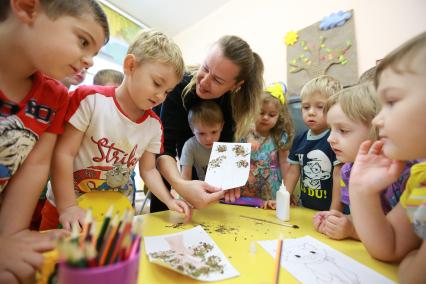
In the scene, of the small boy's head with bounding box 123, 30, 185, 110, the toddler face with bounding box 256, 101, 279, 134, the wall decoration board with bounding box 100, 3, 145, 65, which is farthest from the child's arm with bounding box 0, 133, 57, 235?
the wall decoration board with bounding box 100, 3, 145, 65

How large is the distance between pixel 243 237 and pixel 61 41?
2.03ft

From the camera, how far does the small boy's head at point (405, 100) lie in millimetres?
379

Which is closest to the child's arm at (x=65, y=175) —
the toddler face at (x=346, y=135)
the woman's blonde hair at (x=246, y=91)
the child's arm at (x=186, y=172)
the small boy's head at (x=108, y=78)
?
the woman's blonde hair at (x=246, y=91)

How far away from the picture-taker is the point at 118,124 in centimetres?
76

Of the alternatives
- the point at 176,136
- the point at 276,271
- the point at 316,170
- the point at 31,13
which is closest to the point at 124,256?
the point at 276,271

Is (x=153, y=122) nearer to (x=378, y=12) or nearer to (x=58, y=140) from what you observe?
(x=58, y=140)

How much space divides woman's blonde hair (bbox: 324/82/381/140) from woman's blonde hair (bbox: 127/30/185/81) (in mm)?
590

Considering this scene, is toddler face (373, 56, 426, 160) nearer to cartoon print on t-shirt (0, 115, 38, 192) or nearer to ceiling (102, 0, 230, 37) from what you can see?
cartoon print on t-shirt (0, 115, 38, 192)

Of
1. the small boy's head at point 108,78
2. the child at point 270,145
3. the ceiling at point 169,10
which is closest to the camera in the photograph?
the child at point 270,145

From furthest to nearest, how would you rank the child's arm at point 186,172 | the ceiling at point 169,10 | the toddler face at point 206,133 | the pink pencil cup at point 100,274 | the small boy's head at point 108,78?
the ceiling at point 169,10
the small boy's head at point 108,78
the child's arm at point 186,172
the toddler face at point 206,133
the pink pencil cup at point 100,274

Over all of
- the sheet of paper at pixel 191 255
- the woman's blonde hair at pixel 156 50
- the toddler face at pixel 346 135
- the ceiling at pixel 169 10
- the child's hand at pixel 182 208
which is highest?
the ceiling at pixel 169 10

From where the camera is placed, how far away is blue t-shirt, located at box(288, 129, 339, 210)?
108 cm

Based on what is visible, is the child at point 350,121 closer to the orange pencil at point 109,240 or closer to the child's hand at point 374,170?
the child's hand at point 374,170

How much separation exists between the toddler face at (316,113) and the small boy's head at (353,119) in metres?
0.35
